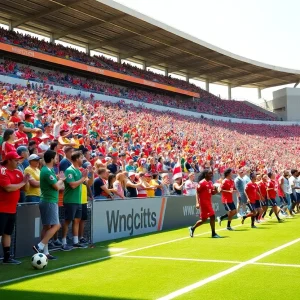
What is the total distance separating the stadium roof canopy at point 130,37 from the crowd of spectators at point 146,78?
5.25 ft

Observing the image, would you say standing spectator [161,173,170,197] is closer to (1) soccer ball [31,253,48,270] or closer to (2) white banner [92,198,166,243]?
(2) white banner [92,198,166,243]

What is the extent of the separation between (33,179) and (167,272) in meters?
3.74

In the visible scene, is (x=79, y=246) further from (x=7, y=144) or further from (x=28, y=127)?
(x=28, y=127)

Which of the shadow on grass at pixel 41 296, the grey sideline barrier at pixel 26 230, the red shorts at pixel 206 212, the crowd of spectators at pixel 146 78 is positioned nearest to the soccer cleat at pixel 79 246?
the grey sideline barrier at pixel 26 230

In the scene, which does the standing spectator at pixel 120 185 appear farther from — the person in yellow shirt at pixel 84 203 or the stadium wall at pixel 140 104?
the stadium wall at pixel 140 104

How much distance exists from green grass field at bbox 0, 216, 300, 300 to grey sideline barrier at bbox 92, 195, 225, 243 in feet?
2.39

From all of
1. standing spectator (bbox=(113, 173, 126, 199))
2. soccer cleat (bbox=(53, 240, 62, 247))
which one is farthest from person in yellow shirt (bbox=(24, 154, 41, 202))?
standing spectator (bbox=(113, 173, 126, 199))

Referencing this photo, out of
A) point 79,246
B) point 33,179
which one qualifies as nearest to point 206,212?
point 79,246

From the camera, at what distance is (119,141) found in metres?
24.3

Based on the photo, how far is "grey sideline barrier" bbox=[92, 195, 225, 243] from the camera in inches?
460

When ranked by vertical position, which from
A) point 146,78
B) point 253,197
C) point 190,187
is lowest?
point 253,197

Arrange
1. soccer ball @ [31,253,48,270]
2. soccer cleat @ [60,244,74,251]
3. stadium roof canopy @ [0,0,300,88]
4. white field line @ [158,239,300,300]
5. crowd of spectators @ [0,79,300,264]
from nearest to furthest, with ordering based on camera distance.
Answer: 1. white field line @ [158,239,300,300]
2. soccer ball @ [31,253,48,270]
3. crowd of spectators @ [0,79,300,264]
4. soccer cleat @ [60,244,74,251]
5. stadium roof canopy @ [0,0,300,88]

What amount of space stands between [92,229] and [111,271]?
3.92 metres

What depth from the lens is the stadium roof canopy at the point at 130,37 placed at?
123 feet
